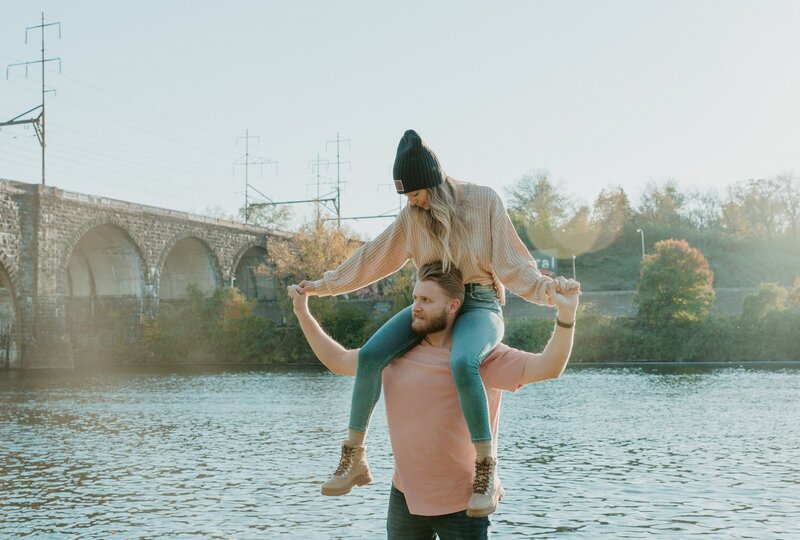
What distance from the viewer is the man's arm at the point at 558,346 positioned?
11.6 feet

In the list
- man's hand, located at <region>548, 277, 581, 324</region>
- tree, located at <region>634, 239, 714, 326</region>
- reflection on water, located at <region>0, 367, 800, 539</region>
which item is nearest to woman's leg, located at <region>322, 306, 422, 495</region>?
man's hand, located at <region>548, 277, 581, 324</region>

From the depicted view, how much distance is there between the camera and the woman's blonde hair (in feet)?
12.8

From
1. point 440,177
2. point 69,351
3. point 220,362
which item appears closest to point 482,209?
point 440,177

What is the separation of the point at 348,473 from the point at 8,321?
160 ft

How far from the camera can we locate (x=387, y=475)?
1750cm

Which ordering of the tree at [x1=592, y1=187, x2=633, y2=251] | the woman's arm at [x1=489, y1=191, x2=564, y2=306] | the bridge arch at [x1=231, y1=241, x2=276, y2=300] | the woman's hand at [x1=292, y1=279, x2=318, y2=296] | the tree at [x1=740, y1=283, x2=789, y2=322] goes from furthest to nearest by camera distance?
the tree at [x1=592, y1=187, x2=633, y2=251]
the bridge arch at [x1=231, y1=241, x2=276, y2=300]
the tree at [x1=740, y1=283, x2=789, y2=322]
the woman's hand at [x1=292, y1=279, x2=318, y2=296]
the woman's arm at [x1=489, y1=191, x2=564, y2=306]

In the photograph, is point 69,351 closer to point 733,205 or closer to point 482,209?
point 482,209

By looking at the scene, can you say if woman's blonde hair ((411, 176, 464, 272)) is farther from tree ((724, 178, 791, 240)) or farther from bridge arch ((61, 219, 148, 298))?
tree ((724, 178, 791, 240))

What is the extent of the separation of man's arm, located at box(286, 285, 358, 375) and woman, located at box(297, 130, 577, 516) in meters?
0.20

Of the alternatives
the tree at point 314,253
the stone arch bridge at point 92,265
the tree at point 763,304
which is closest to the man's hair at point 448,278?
the stone arch bridge at point 92,265

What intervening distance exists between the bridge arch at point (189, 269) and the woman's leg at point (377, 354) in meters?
64.3

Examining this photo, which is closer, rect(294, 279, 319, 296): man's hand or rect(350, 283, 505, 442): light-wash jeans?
rect(350, 283, 505, 442): light-wash jeans

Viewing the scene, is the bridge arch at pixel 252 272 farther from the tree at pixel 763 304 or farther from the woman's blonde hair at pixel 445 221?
the woman's blonde hair at pixel 445 221

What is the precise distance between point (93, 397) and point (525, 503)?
78.4ft
